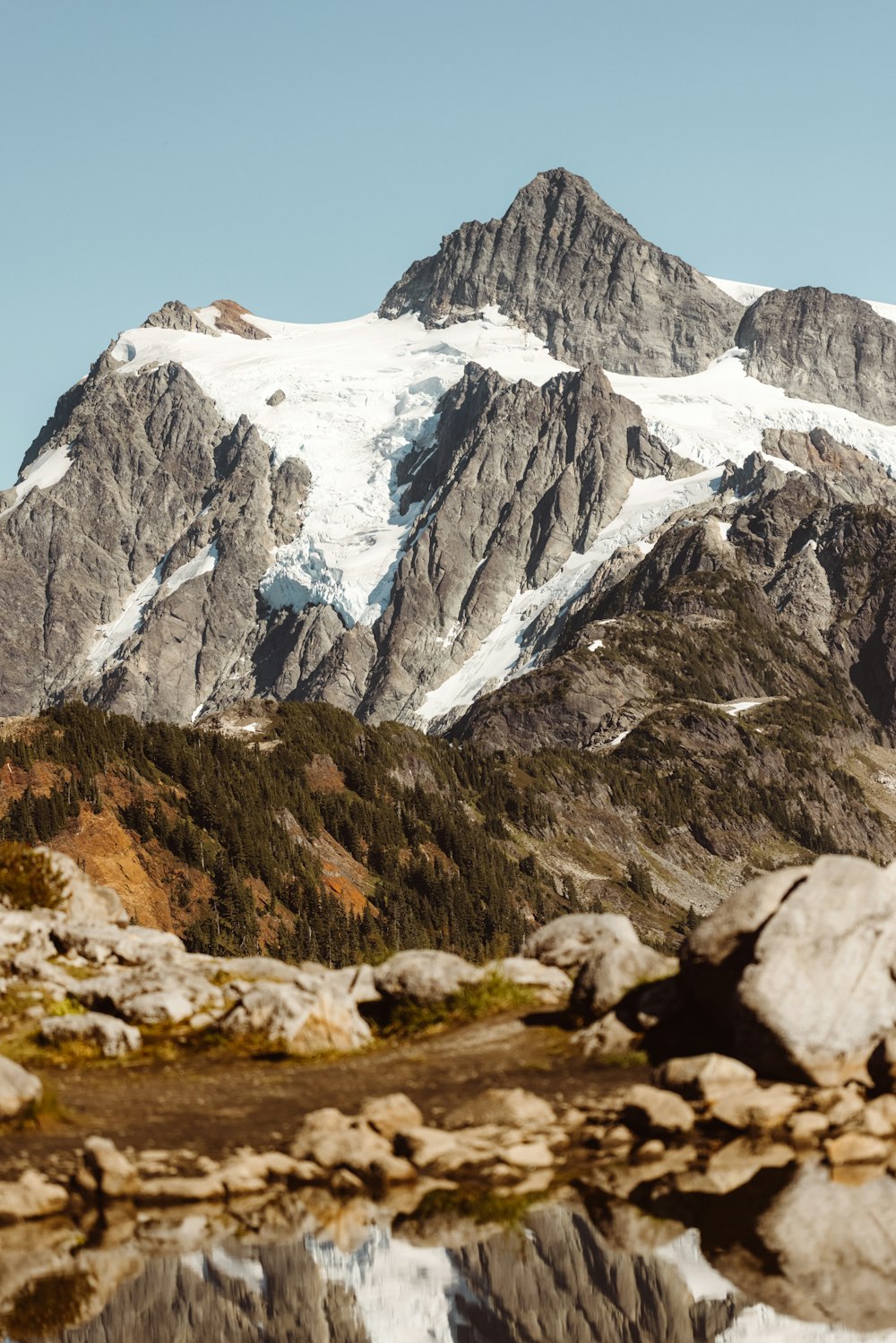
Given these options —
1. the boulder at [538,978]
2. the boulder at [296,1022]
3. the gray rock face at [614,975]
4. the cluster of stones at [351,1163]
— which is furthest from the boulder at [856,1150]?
the boulder at [296,1022]

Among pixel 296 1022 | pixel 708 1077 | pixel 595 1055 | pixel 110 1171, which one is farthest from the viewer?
pixel 296 1022

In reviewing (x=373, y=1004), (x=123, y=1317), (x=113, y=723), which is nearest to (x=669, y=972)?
(x=373, y=1004)

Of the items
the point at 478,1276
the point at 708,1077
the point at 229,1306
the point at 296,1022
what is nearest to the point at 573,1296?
the point at 478,1276

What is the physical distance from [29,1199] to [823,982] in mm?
12797

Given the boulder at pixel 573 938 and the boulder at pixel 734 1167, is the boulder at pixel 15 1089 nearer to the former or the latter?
the boulder at pixel 734 1167

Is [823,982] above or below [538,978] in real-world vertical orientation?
above

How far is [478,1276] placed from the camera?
19531mm

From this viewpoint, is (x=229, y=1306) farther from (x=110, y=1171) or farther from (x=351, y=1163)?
(x=351, y=1163)

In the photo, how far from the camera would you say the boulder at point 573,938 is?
34031 mm

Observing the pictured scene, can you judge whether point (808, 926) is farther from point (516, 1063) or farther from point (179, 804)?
point (179, 804)

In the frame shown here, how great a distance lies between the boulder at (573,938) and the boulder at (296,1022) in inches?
219

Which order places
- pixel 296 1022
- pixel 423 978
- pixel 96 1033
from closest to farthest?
pixel 96 1033, pixel 296 1022, pixel 423 978

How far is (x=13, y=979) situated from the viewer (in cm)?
3222

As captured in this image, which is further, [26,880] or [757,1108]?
[26,880]
